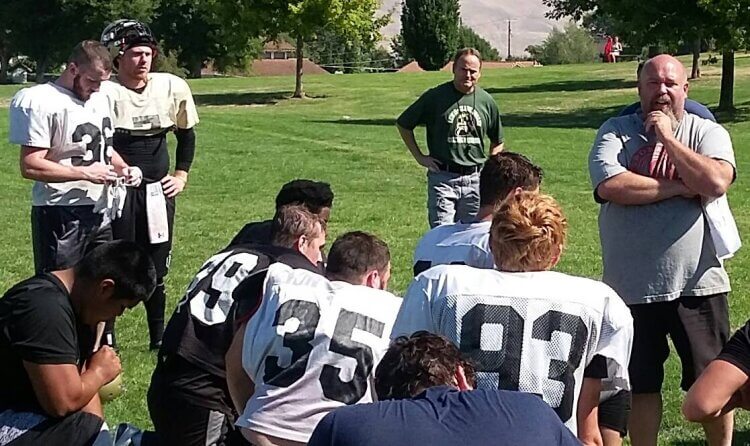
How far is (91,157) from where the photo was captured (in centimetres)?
650

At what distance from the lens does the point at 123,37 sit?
6.76m

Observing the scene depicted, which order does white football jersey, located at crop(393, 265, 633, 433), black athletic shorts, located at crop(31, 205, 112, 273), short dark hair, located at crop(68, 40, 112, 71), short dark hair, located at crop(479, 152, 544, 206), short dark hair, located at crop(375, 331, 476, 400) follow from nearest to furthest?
short dark hair, located at crop(375, 331, 476, 400) → white football jersey, located at crop(393, 265, 633, 433) → short dark hair, located at crop(479, 152, 544, 206) → short dark hair, located at crop(68, 40, 112, 71) → black athletic shorts, located at crop(31, 205, 112, 273)

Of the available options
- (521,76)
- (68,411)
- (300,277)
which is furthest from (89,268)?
(521,76)

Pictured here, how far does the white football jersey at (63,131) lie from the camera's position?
6.30 m

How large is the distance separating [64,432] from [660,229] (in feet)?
9.11

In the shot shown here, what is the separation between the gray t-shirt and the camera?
5160 mm

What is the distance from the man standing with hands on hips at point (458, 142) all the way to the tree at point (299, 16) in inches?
1068

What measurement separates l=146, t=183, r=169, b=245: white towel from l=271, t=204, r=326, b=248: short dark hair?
2.56m

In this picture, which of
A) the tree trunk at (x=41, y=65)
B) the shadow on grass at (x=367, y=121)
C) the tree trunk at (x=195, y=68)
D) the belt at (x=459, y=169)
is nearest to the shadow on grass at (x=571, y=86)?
the shadow on grass at (x=367, y=121)

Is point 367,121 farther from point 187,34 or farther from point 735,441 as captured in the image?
point 187,34

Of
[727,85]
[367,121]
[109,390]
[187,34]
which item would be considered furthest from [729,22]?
[187,34]

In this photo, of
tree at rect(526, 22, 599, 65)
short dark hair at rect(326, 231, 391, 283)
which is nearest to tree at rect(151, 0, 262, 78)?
tree at rect(526, 22, 599, 65)

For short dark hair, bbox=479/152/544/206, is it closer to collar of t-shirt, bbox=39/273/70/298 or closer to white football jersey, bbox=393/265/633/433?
white football jersey, bbox=393/265/633/433

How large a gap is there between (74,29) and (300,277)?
60664 millimetres
